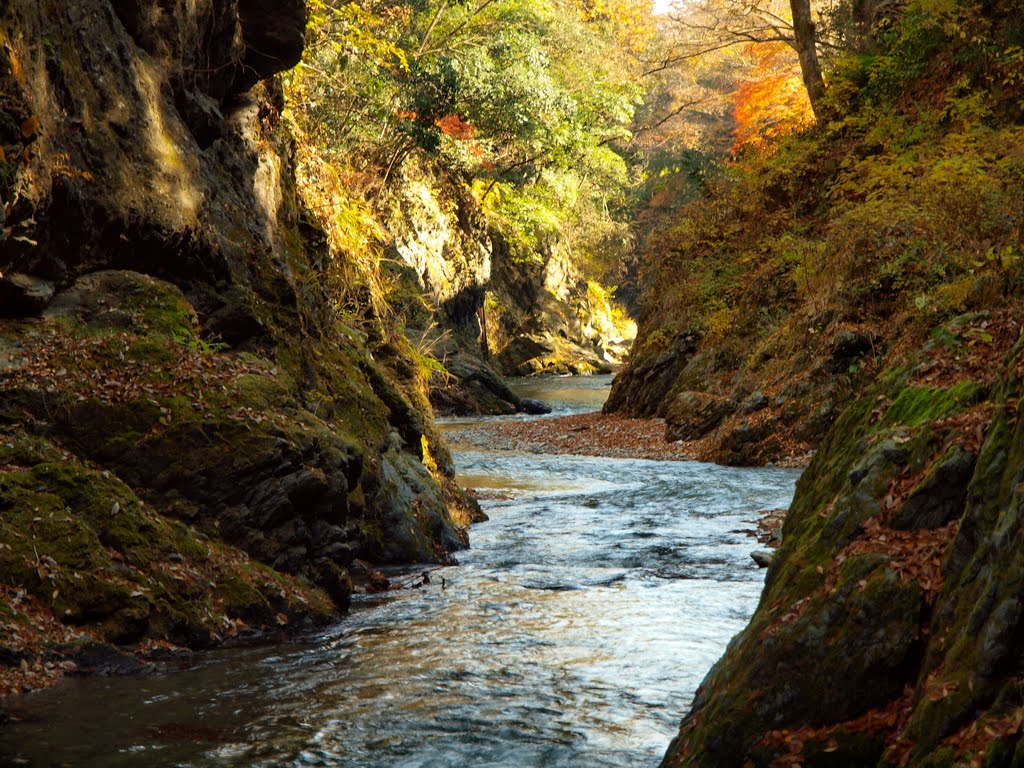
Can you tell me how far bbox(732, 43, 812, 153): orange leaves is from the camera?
27.9 meters

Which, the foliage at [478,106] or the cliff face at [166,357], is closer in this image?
the cliff face at [166,357]

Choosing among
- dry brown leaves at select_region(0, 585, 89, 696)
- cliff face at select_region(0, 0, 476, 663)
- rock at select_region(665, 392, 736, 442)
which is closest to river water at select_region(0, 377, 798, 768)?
dry brown leaves at select_region(0, 585, 89, 696)

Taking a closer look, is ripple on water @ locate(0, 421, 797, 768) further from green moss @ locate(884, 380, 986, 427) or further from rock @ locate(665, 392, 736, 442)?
rock @ locate(665, 392, 736, 442)

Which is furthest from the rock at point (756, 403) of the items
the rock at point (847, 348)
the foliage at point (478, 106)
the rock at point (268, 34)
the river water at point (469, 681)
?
the rock at point (268, 34)

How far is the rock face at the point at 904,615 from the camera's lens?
9.76 ft

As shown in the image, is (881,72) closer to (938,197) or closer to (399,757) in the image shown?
(938,197)

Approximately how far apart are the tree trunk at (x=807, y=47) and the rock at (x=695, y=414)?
735cm

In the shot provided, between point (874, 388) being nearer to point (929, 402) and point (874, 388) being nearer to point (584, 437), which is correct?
point (929, 402)

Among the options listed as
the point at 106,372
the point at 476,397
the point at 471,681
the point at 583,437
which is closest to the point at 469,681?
the point at 471,681

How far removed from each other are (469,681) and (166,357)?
152 inches

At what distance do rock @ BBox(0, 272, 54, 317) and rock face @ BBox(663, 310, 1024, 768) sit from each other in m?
6.03

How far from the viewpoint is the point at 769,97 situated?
106 feet

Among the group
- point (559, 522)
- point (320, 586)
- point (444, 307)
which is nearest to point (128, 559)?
point (320, 586)

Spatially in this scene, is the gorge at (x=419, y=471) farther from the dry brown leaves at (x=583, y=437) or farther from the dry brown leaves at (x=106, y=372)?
the dry brown leaves at (x=583, y=437)
